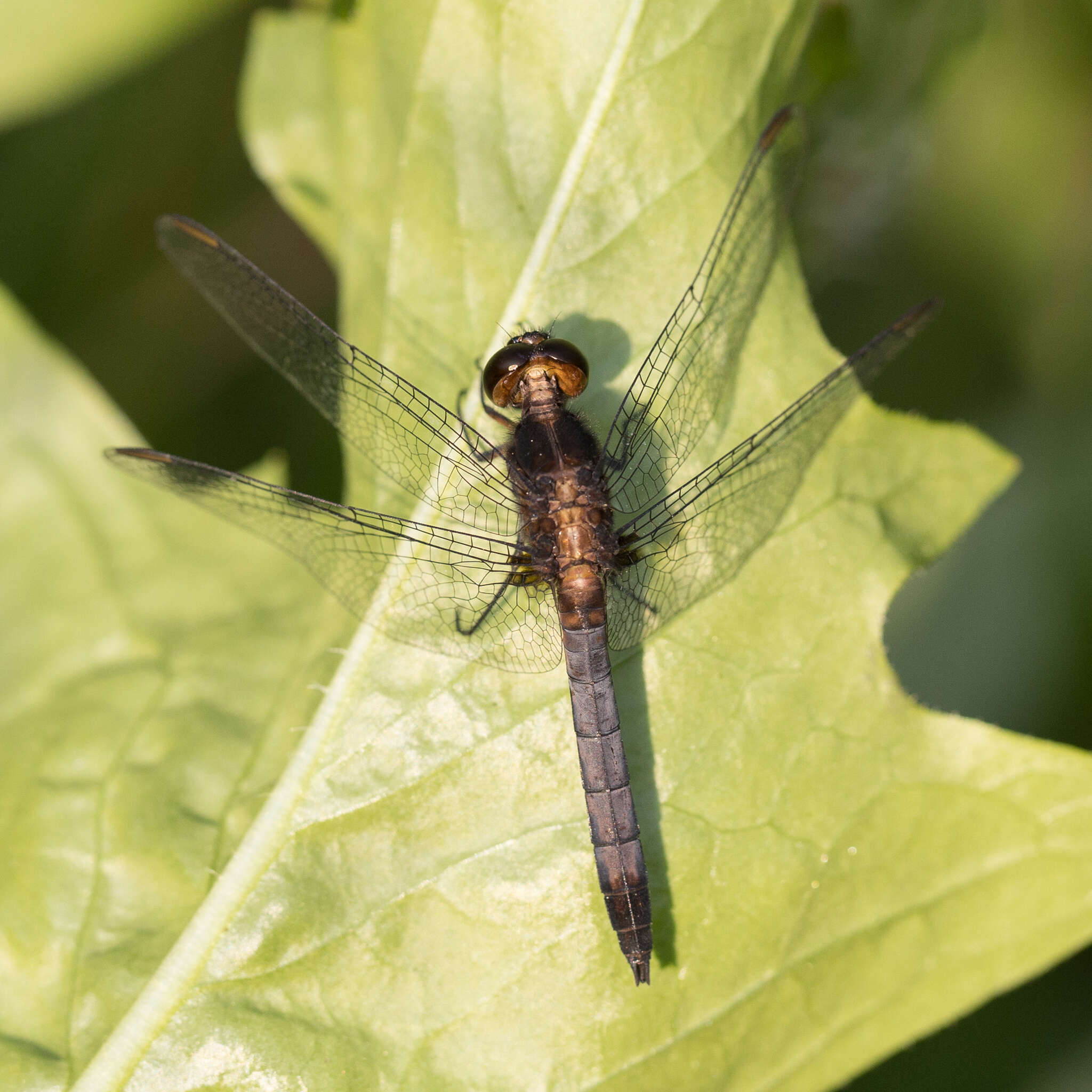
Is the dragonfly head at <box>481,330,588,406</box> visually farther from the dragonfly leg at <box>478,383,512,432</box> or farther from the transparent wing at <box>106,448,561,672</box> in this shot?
the transparent wing at <box>106,448,561,672</box>

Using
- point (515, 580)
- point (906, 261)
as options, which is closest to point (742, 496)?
point (515, 580)

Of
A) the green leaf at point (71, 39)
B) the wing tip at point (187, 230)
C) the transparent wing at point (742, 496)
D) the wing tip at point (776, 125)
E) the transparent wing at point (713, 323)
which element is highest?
the green leaf at point (71, 39)

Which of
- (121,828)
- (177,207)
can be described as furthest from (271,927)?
(177,207)

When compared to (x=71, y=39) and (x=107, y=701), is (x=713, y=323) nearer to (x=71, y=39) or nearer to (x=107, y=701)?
(x=107, y=701)

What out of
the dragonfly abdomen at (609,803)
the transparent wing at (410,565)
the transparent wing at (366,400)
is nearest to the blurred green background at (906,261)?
the transparent wing at (366,400)

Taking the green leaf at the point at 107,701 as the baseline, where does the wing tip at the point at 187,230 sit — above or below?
above

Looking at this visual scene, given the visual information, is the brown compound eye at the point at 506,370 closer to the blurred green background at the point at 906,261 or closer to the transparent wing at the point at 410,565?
the transparent wing at the point at 410,565

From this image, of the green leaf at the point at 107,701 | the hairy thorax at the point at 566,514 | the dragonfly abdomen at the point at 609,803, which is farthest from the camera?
the hairy thorax at the point at 566,514

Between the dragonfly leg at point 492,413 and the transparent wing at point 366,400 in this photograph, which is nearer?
the transparent wing at point 366,400
